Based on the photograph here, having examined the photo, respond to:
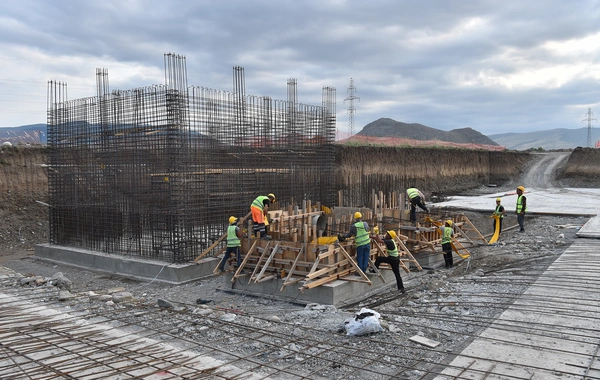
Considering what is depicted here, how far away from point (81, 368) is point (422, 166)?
33191mm

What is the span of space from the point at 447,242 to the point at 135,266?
8297 mm

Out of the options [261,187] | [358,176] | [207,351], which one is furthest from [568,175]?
[207,351]

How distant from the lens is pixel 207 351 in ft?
20.2

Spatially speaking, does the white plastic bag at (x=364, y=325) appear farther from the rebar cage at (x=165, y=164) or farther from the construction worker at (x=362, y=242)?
the rebar cage at (x=165, y=164)

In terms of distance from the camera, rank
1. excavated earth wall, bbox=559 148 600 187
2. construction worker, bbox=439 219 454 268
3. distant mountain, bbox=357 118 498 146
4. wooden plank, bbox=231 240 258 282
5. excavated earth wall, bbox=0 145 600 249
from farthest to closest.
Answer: distant mountain, bbox=357 118 498 146 < excavated earth wall, bbox=559 148 600 187 < excavated earth wall, bbox=0 145 600 249 < construction worker, bbox=439 219 454 268 < wooden plank, bbox=231 240 258 282

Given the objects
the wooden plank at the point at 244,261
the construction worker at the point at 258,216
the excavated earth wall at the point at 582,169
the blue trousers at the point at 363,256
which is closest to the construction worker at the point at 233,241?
the wooden plank at the point at 244,261

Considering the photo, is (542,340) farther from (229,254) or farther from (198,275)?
(198,275)

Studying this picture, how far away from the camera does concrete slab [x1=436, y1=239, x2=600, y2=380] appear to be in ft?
17.5

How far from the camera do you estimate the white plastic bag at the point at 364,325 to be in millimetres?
6676

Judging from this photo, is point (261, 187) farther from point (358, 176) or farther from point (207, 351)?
point (358, 176)

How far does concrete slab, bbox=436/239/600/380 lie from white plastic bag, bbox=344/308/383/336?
127cm

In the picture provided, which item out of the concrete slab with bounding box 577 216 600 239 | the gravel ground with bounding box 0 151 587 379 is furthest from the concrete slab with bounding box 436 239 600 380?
the concrete slab with bounding box 577 216 600 239

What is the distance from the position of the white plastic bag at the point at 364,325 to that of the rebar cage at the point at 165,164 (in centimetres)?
625

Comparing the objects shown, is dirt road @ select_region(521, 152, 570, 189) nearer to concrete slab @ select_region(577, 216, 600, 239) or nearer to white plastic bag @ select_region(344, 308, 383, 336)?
concrete slab @ select_region(577, 216, 600, 239)
